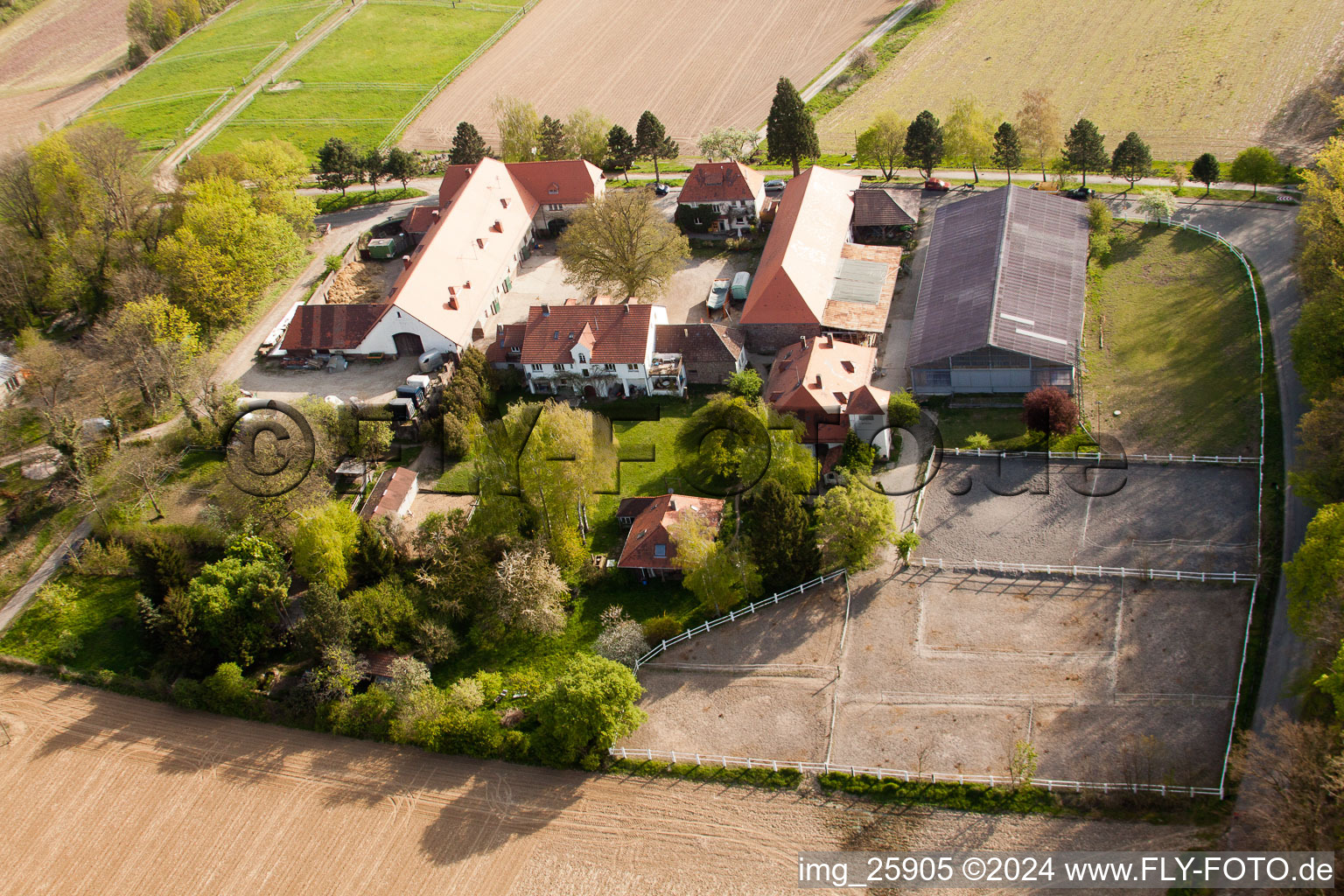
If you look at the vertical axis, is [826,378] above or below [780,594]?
above

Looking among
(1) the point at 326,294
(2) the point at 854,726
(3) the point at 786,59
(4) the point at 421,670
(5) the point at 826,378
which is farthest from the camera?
(3) the point at 786,59

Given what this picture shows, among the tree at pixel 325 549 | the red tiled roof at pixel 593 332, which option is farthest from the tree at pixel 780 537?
the tree at pixel 325 549

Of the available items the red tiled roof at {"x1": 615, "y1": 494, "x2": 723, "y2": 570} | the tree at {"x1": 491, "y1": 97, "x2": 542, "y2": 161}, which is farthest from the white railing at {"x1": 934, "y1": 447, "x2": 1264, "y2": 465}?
the tree at {"x1": 491, "y1": 97, "x2": 542, "y2": 161}

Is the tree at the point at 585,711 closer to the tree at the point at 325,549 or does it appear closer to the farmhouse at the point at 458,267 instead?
the tree at the point at 325,549

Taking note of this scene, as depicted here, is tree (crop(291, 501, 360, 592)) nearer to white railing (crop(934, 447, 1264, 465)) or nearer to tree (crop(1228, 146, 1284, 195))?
white railing (crop(934, 447, 1264, 465))

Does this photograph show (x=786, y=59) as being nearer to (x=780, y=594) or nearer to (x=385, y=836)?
(x=780, y=594)

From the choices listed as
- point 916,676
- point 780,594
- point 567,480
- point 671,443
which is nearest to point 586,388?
point 671,443

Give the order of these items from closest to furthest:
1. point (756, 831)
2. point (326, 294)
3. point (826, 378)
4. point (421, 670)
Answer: point (756, 831)
point (421, 670)
point (826, 378)
point (326, 294)
